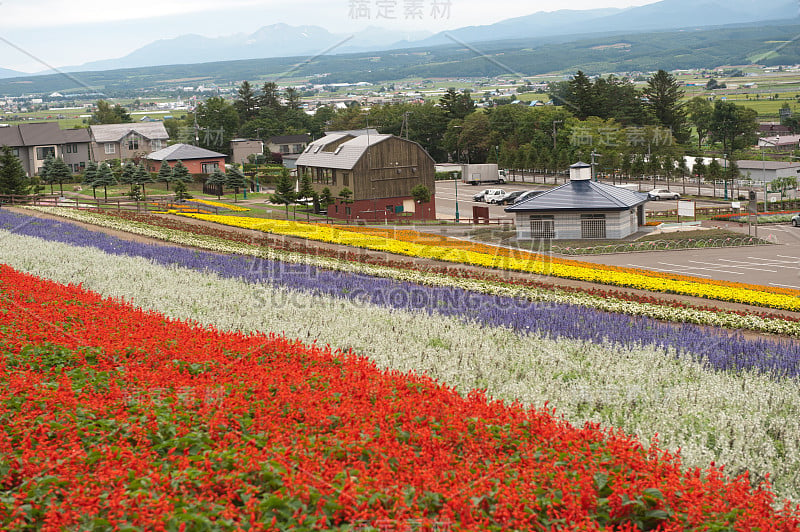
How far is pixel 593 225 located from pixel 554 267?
61.1 feet

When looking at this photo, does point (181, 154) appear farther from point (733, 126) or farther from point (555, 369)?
point (555, 369)

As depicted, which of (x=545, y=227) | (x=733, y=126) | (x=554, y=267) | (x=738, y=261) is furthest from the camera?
(x=733, y=126)

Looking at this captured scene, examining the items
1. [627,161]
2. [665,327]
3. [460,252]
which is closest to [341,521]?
[665,327]

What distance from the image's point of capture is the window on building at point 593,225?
47500 millimetres

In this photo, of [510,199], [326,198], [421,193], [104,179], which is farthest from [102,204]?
[510,199]

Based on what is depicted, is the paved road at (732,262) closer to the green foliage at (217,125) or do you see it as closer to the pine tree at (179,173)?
the pine tree at (179,173)

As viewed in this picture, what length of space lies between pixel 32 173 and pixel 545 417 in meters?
100

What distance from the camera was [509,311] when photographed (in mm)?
18172

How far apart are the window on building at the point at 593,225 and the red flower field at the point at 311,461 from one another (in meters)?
39.1

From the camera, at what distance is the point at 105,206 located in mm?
55312

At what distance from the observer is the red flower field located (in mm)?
6586

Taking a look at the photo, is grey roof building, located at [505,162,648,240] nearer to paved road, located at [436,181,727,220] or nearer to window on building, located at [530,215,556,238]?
window on building, located at [530,215,556,238]

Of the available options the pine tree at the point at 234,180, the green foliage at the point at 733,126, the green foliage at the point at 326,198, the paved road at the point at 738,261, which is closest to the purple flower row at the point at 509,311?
the paved road at the point at 738,261

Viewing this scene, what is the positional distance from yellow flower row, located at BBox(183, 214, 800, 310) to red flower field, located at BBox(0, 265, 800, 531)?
1697cm
